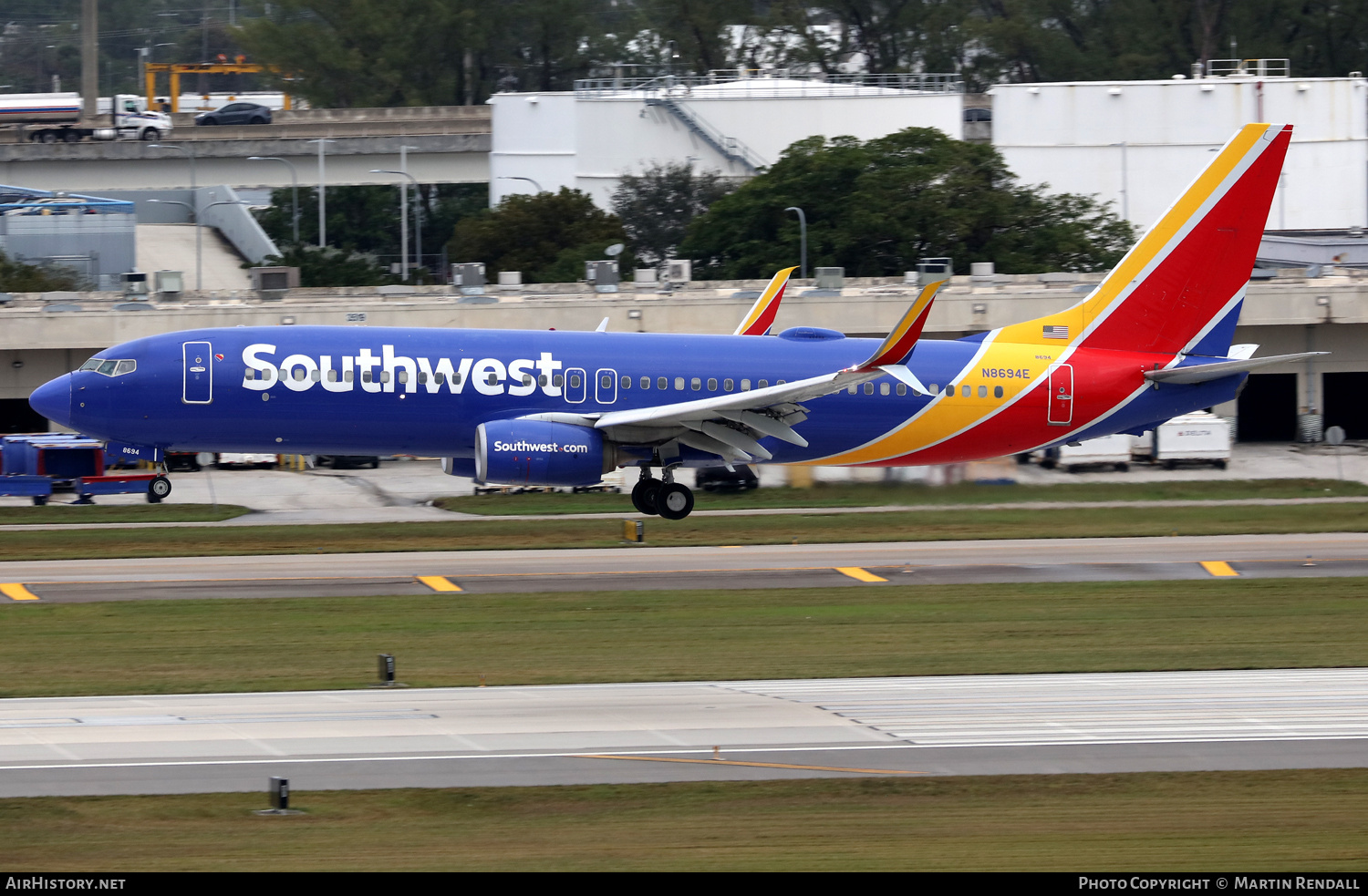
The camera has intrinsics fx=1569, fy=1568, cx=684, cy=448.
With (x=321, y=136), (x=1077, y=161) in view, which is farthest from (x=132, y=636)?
(x=321, y=136)

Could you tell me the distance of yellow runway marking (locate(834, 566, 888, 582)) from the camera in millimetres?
32812

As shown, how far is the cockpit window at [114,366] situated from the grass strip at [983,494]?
12804mm

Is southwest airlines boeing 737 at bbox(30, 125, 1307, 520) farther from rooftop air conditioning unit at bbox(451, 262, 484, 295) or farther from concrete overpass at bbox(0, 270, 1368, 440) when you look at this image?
rooftop air conditioning unit at bbox(451, 262, 484, 295)

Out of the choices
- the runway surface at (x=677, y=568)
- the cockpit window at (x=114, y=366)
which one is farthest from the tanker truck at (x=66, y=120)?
the runway surface at (x=677, y=568)

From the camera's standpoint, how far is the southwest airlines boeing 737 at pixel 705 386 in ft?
112

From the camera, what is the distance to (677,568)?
33.8 meters

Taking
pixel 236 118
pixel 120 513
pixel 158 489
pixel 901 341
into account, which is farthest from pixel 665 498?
pixel 236 118

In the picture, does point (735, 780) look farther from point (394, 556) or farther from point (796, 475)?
point (796, 475)

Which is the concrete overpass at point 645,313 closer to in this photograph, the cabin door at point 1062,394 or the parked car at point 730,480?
the parked car at point 730,480

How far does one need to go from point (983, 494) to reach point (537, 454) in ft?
37.2

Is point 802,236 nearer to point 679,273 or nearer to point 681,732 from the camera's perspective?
point 679,273

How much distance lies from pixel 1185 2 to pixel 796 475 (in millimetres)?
107269

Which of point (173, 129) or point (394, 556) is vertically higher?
point (173, 129)

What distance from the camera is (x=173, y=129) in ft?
411
